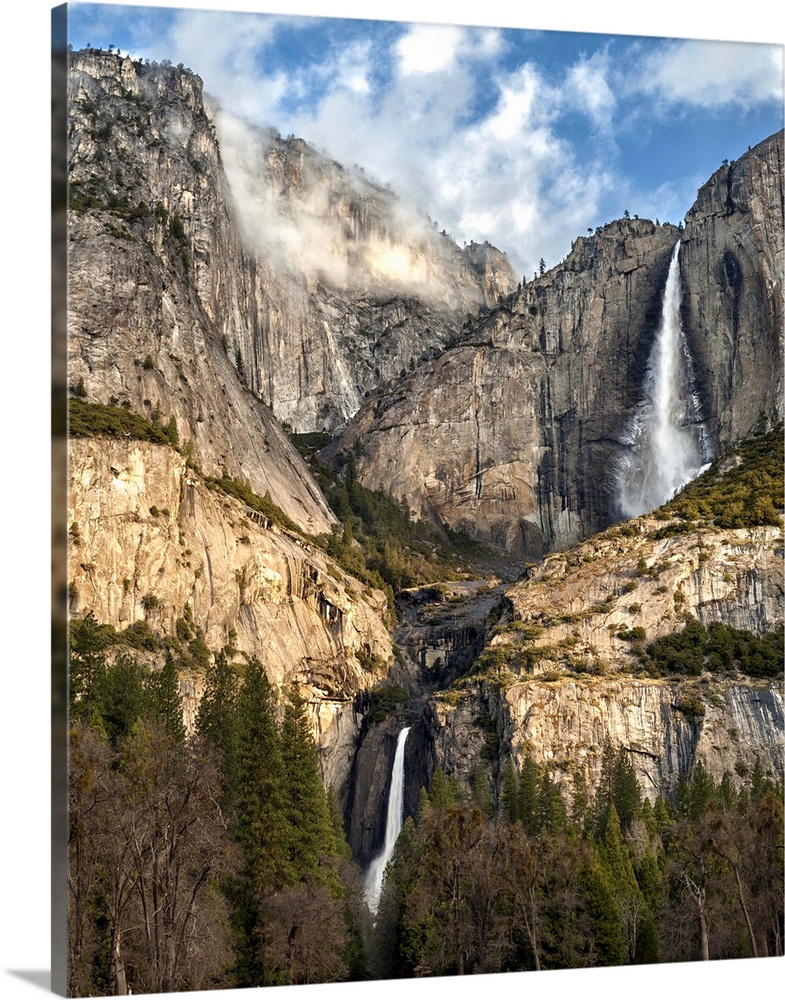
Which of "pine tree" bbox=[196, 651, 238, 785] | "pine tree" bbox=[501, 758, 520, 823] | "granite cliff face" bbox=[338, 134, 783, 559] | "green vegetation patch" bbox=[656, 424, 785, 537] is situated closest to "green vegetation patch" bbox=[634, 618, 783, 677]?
"green vegetation patch" bbox=[656, 424, 785, 537]

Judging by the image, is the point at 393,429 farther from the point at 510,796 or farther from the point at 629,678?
the point at 510,796

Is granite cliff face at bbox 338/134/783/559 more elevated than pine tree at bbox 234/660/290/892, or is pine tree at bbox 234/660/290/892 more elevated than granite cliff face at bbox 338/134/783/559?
granite cliff face at bbox 338/134/783/559

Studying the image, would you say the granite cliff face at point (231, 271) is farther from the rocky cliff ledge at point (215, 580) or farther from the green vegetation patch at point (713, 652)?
the green vegetation patch at point (713, 652)

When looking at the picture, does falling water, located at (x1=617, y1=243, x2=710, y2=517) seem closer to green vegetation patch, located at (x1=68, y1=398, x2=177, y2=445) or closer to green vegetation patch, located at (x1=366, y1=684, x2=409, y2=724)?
green vegetation patch, located at (x1=366, y1=684, x2=409, y2=724)

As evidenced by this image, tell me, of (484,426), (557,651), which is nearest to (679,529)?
(557,651)

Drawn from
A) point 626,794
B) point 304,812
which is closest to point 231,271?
point 626,794
